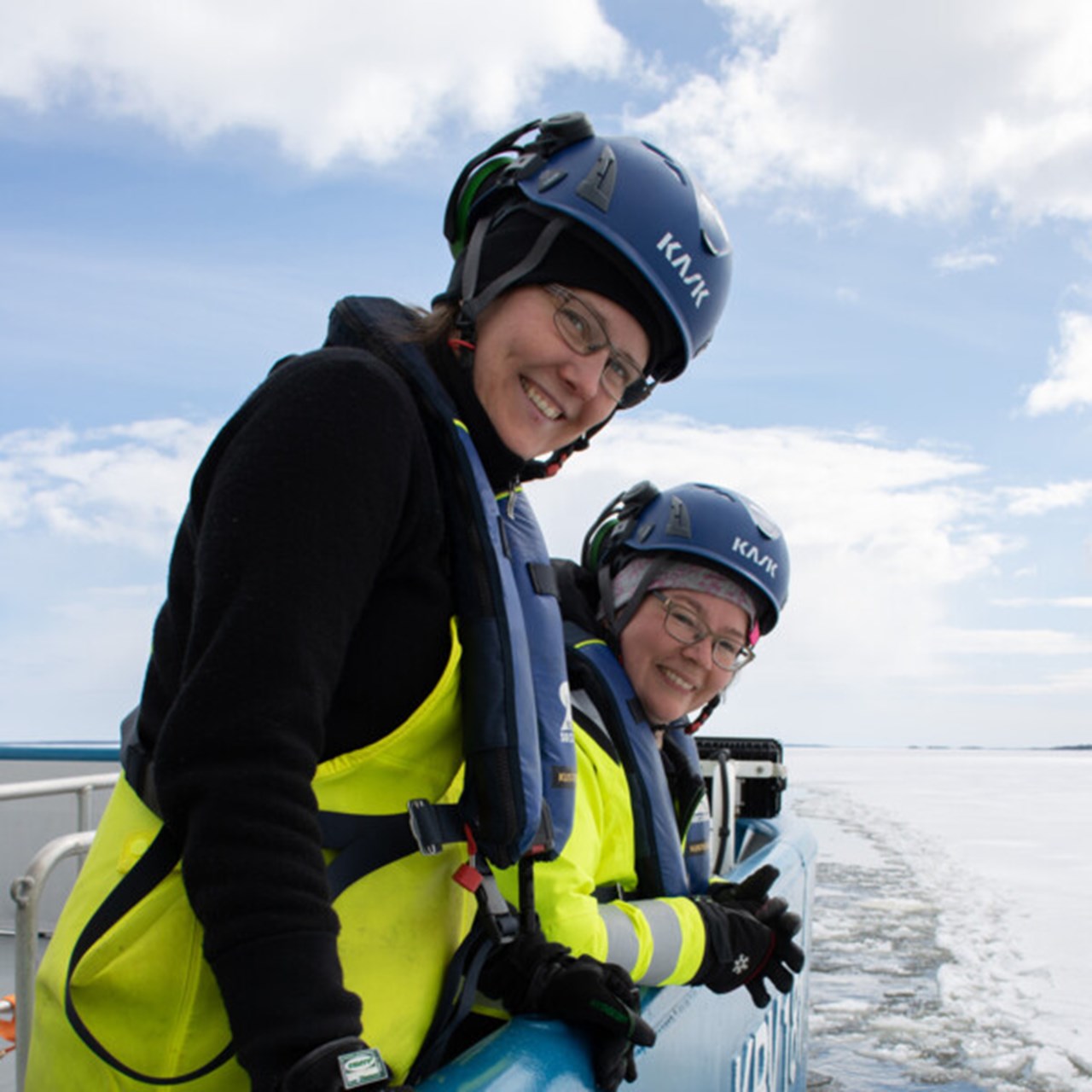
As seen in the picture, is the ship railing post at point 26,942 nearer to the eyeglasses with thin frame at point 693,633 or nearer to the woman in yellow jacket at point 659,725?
the woman in yellow jacket at point 659,725

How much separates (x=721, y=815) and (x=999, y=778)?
106 feet

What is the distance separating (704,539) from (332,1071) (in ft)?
6.48

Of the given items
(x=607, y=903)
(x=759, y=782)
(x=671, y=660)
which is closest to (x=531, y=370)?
(x=607, y=903)

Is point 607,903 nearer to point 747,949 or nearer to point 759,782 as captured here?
point 747,949

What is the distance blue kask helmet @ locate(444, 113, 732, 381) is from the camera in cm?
152

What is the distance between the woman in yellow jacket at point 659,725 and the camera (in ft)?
6.74

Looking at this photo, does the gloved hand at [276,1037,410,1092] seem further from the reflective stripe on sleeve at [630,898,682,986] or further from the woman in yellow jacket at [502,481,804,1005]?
the reflective stripe on sleeve at [630,898,682,986]

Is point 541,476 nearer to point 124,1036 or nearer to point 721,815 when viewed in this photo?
point 124,1036

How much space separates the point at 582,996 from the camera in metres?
1.58

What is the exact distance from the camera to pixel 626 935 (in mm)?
1991

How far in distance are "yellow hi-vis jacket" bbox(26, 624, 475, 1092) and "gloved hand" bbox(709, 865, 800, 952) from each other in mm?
1127

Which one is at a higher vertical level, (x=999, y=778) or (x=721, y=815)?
(x=999, y=778)

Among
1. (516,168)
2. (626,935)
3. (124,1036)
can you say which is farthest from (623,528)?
(124,1036)

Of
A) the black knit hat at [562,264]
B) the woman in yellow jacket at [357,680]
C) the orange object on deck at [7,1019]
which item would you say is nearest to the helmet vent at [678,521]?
the woman in yellow jacket at [357,680]
